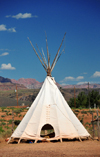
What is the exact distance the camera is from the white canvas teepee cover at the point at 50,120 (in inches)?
420

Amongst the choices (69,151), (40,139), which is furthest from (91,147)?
(40,139)

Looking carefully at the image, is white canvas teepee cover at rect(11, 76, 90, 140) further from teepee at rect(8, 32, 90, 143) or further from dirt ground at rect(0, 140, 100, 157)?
dirt ground at rect(0, 140, 100, 157)

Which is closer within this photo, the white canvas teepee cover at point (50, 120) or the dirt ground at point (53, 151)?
the dirt ground at point (53, 151)

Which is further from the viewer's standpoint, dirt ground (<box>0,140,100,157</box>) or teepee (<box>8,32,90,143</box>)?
teepee (<box>8,32,90,143</box>)

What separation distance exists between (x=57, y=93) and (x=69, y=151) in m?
3.91

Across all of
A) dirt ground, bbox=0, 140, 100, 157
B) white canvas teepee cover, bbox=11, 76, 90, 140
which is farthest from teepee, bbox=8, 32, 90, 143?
dirt ground, bbox=0, 140, 100, 157

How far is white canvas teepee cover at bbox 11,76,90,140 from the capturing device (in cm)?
1067

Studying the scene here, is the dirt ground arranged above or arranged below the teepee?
below

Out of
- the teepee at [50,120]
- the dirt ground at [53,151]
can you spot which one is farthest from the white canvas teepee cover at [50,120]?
the dirt ground at [53,151]

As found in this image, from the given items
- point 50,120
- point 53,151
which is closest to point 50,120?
point 50,120

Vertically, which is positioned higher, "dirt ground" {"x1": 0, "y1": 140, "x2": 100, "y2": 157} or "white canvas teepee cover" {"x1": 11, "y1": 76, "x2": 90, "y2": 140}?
"white canvas teepee cover" {"x1": 11, "y1": 76, "x2": 90, "y2": 140}

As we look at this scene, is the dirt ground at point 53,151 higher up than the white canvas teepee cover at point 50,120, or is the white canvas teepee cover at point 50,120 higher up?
the white canvas teepee cover at point 50,120

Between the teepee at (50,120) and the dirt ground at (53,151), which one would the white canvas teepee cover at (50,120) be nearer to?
the teepee at (50,120)

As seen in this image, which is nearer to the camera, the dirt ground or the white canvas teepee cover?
the dirt ground
